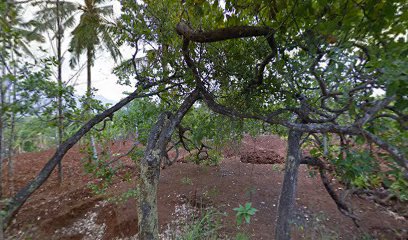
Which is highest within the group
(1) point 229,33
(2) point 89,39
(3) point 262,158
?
(2) point 89,39

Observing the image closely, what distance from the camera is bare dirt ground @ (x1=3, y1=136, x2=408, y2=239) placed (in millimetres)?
4125

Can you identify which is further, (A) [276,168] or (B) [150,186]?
(A) [276,168]

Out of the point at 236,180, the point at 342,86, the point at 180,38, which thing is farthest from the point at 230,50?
the point at 236,180

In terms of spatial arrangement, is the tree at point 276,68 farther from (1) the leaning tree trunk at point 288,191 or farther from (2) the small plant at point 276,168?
(2) the small plant at point 276,168

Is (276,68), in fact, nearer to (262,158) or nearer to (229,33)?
(229,33)

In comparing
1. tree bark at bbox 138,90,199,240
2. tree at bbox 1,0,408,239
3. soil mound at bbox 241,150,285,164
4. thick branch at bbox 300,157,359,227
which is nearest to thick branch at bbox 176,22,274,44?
tree at bbox 1,0,408,239

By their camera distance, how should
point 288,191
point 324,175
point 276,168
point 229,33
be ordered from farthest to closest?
point 276,168
point 324,175
point 288,191
point 229,33

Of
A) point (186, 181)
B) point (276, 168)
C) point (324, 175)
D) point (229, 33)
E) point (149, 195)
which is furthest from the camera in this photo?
point (276, 168)

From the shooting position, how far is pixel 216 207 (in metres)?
4.96

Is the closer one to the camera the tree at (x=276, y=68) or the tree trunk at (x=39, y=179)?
the tree at (x=276, y=68)

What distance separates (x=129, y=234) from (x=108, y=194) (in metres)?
1.85

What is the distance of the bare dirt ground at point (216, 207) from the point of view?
4.12 m

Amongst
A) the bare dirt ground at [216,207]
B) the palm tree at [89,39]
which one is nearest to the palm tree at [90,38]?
the palm tree at [89,39]

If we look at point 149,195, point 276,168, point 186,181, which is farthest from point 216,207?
point 149,195
